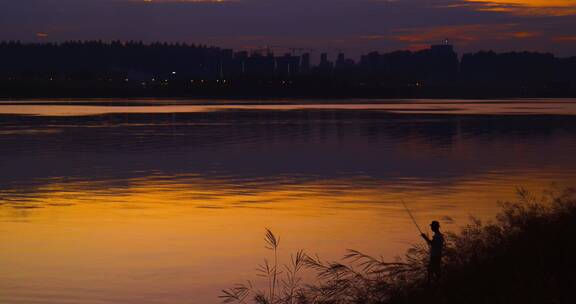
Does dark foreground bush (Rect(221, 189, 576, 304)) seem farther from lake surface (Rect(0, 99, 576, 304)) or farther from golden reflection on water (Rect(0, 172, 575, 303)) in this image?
lake surface (Rect(0, 99, 576, 304))

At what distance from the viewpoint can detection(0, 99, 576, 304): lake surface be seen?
20594mm

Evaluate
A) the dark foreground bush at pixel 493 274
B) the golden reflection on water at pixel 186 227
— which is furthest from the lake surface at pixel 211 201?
the dark foreground bush at pixel 493 274

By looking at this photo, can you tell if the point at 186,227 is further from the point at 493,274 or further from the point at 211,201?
the point at 493,274

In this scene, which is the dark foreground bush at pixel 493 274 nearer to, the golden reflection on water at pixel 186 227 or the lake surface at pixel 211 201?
the golden reflection on water at pixel 186 227

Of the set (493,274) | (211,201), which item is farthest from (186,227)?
(493,274)

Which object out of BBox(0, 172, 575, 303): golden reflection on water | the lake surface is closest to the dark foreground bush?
BBox(0, 172, 575, 303): golden reflection on water

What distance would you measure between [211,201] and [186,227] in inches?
224

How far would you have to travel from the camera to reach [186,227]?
26266 millimetres

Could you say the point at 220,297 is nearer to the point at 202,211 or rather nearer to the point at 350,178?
the point at 202,211

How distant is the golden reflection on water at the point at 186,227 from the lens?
64.4 ft

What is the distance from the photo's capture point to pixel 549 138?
70.3 metres

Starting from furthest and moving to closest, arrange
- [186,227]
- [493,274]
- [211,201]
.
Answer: [211,201] → [186,227] → [493,274]

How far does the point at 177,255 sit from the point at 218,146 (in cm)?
3802

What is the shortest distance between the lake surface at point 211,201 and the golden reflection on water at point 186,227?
5 cm
